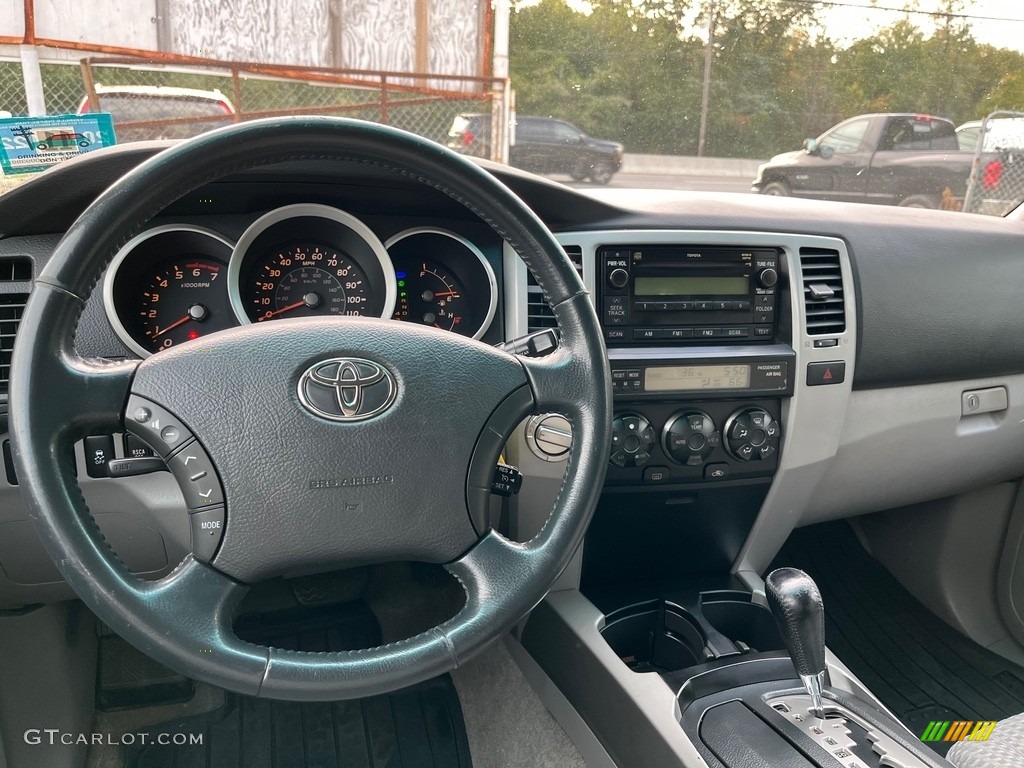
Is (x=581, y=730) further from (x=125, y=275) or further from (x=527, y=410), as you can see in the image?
(x=125, y=275)

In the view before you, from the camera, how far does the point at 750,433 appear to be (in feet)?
5.63

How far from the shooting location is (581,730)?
163 centimetres

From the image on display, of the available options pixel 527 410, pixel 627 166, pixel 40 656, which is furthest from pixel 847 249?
pixel 40 656

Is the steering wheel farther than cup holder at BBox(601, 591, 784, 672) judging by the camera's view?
No

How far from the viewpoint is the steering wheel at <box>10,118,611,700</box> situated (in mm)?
955

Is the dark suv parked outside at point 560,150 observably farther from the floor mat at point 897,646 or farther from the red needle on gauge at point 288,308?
the floor mat at point 897,646

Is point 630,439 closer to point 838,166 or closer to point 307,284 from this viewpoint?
point 307,284

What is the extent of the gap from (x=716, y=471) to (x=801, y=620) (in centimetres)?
45

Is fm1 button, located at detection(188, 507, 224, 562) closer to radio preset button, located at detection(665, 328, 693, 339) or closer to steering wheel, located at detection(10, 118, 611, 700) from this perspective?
steering wheel, located at detection(10, 118, 611, 700)

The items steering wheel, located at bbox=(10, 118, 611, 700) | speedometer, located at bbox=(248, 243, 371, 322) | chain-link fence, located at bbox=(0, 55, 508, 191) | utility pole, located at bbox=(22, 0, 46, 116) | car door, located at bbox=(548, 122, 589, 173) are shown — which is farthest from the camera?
chain-link fence, located at bbox=(0, 55, 508, 191)

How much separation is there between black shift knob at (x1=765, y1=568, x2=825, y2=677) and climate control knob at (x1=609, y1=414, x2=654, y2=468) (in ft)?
1.28

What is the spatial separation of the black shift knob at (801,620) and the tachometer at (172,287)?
964 mm

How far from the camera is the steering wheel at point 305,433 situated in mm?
955

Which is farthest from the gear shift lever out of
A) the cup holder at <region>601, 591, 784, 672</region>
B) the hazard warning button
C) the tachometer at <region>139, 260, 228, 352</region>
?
the tachometer at <region>139, 260, 228, 352</region>
